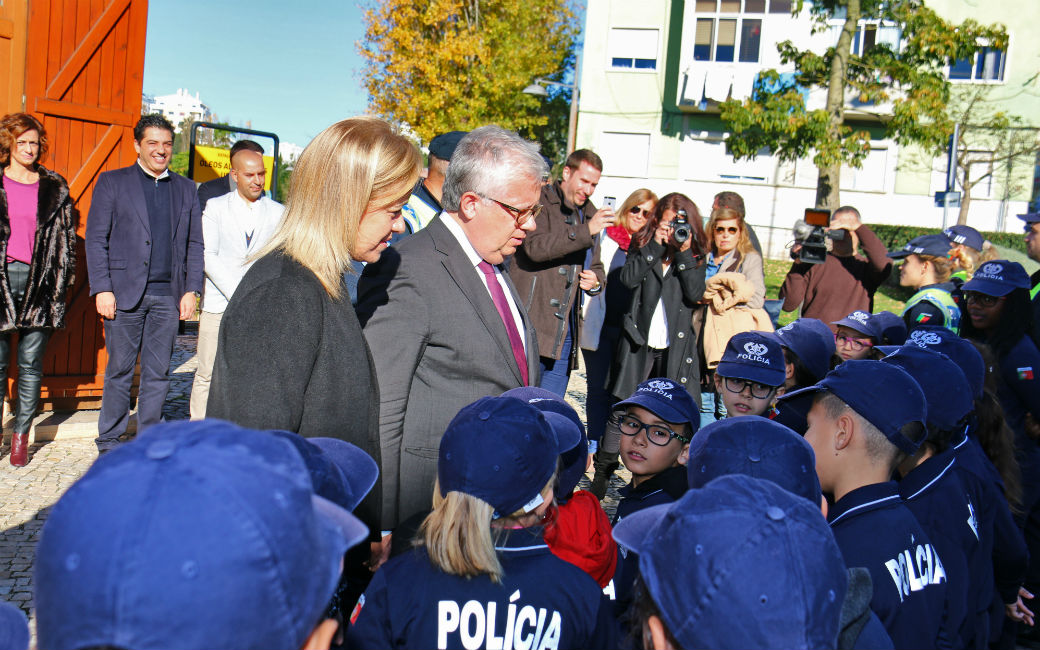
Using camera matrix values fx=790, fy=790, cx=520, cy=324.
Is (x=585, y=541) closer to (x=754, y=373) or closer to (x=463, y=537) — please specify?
(x=463, y=537)

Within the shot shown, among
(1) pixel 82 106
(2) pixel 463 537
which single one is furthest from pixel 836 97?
(2) pixel 463 537

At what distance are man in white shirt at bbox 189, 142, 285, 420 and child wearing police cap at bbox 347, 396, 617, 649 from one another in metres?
4.37

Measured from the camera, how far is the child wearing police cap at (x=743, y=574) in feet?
4.00

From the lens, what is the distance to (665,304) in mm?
5316

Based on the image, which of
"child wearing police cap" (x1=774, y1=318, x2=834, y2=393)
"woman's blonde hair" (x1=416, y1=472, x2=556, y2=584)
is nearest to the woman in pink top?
"woman's blonde hair" (x1=416, y1=472, x2=556, y2=584)

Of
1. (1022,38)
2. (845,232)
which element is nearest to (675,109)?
(1022,38)

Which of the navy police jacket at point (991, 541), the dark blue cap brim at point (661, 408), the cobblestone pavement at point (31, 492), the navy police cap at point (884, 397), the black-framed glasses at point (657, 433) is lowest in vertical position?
the cobblestone pavement at point (31, 492)

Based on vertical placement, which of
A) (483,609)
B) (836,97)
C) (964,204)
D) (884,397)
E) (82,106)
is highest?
(836,97)

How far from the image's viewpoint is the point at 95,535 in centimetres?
90

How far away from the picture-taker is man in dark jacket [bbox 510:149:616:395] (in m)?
4.95

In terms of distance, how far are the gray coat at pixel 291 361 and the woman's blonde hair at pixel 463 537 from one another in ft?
1.29

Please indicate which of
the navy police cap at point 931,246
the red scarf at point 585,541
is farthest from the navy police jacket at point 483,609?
the navy police cap at point 931,246

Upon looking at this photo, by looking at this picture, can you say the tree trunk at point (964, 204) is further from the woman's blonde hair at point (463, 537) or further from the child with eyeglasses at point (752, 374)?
the woman's blonde hair at point (463, 537)

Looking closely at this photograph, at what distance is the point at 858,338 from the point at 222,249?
14.4ft
